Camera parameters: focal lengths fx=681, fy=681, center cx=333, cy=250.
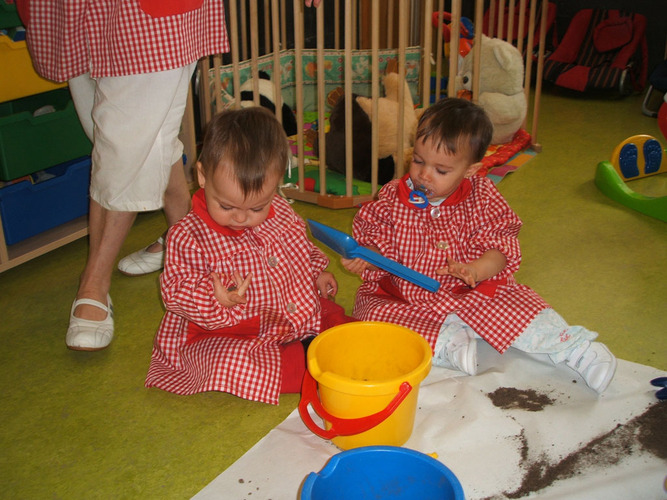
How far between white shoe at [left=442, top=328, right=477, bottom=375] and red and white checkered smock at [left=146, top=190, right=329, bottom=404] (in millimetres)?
276

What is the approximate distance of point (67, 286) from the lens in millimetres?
1772

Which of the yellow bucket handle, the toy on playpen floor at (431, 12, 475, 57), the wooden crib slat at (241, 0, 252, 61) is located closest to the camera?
the yellow bucket handle

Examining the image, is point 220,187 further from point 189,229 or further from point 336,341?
point 336,341

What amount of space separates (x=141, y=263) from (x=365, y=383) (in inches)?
38.1

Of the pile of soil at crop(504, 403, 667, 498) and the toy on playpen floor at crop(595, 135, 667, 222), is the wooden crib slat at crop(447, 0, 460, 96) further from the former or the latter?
→ the pile of soil at crop(504, 403, 667, 498)

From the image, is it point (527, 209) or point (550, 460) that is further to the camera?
point (527, 209)

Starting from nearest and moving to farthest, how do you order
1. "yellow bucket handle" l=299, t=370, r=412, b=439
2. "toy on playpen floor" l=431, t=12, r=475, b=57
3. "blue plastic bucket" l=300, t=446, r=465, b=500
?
1. "blue plastic bucket" l=300, t=446, r=465, b=500
2. "yellow bucket handle" l=299, t=370, r=412, b=439
3. "toy on playpen floor" l=431, t=12, r=475, b=57

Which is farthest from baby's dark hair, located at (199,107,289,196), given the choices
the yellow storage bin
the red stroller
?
the red stroller

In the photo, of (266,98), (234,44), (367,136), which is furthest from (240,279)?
(266,98)

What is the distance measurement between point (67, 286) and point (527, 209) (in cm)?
140

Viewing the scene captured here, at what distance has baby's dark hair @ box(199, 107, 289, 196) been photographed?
119 cm

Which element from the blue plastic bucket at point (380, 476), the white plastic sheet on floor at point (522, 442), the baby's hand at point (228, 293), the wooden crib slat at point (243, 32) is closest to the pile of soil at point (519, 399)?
the white plastic sheet on floor at point (522, 442)

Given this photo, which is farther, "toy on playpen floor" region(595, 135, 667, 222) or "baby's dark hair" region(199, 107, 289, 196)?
"toy on playpen floor" region(595, 135, 667, 222)

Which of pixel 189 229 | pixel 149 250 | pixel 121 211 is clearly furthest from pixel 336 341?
pixel 149 250
